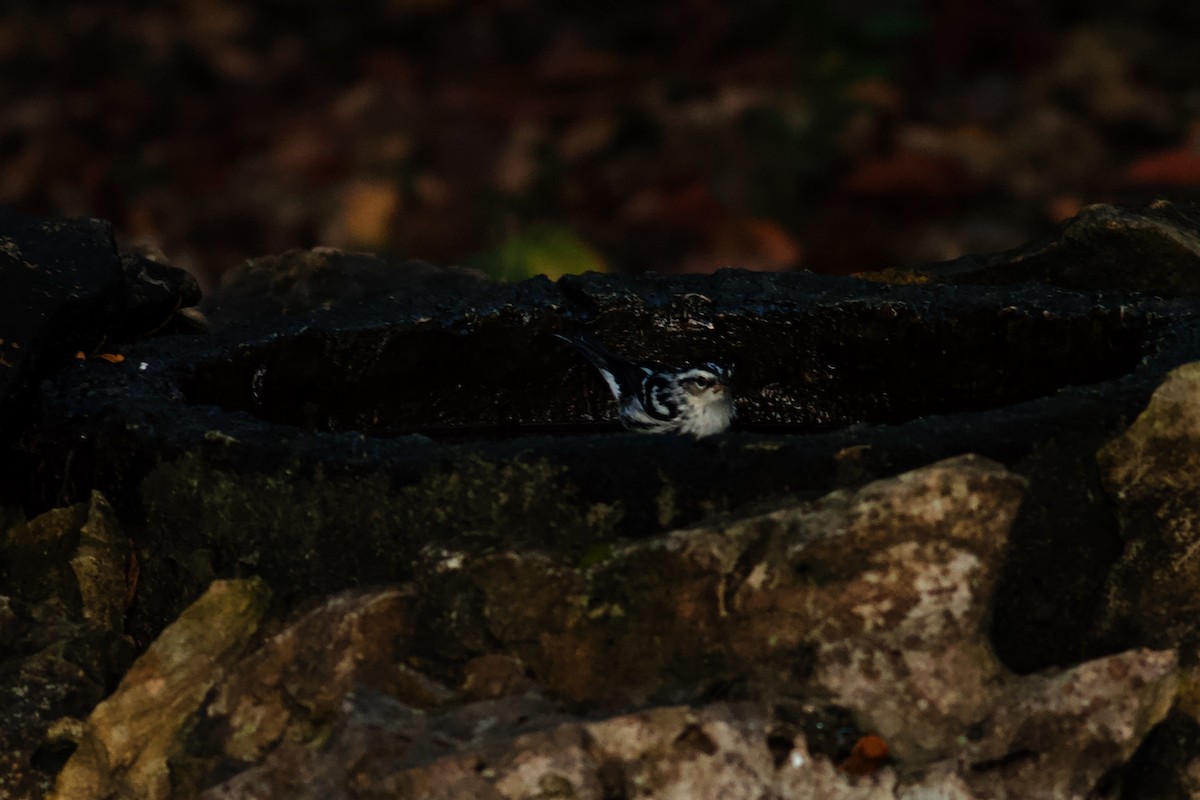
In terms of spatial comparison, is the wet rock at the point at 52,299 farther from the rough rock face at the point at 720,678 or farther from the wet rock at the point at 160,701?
the rough rock face at the point at 720,678

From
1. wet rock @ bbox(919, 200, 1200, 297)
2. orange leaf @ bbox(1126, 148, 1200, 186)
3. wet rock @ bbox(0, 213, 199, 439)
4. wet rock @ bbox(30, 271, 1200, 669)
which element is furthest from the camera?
orange leaf @ bbox(1126, 148, 1200, 186)

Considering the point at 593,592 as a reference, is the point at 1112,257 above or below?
above

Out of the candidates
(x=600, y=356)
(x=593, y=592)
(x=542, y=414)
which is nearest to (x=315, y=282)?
(x=542, y=414)

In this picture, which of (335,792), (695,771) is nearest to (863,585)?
(695,771)

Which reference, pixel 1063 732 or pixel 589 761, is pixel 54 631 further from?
pixel 1063 732

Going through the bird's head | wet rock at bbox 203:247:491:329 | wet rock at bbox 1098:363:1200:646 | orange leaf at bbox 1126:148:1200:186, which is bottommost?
wet rock at bbox 1098:363:1200:646

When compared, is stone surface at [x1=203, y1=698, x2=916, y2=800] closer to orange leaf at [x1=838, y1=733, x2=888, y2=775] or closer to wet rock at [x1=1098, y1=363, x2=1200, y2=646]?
orange leaf at [x1=838, y1=733, x2=888, y2=775]

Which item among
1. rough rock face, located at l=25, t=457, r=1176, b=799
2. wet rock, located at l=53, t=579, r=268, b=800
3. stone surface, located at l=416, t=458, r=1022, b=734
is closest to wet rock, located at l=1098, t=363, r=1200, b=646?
rough rock face, located at l=25, t=457, r=1176, b=799

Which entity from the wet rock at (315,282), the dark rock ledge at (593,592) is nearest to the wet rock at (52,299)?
the dark rock ledge at (593,592)
